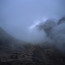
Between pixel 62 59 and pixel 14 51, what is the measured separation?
23.8 m

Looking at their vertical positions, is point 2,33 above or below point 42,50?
above

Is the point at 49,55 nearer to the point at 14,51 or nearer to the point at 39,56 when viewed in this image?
the point at 39,56

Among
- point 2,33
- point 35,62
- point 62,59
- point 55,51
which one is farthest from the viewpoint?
point 2,33

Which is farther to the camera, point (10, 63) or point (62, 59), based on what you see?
point (62, 59)

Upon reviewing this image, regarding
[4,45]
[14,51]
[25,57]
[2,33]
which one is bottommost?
[25,57]

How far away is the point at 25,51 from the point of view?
67062mm

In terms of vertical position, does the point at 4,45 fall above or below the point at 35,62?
above

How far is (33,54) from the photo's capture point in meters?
64.4

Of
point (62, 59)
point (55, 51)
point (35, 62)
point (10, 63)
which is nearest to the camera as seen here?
point (10, 63)

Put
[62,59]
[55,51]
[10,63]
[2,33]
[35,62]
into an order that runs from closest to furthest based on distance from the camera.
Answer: [10,63]
[35,62]
[62,59]
[55,51]
[2,33]

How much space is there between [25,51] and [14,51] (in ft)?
19.1

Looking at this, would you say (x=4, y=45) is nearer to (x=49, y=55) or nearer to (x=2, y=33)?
(x=2, y=33)

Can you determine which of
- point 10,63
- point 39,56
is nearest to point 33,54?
point 39,56

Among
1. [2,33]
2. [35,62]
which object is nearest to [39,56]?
[35,62]
